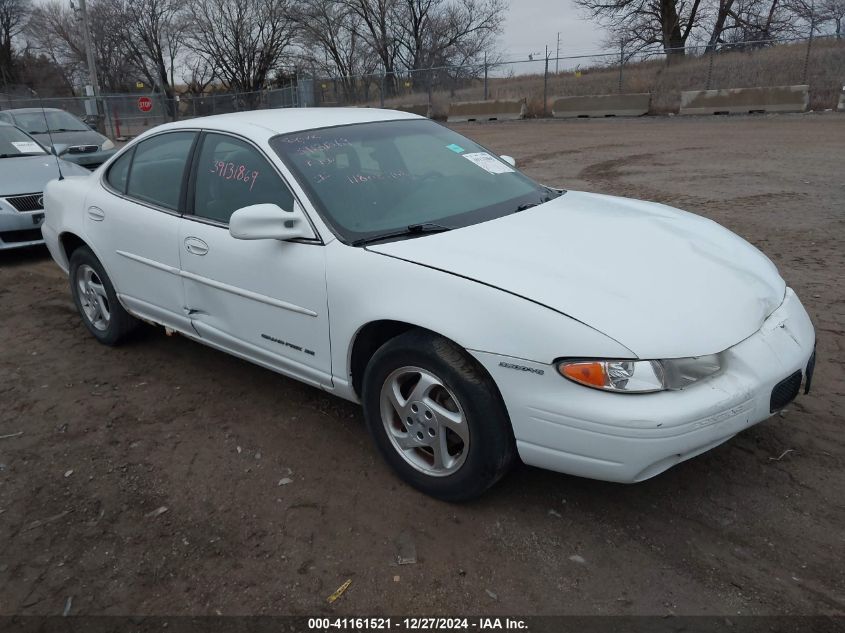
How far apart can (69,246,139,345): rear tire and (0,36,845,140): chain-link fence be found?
15633 millimetres

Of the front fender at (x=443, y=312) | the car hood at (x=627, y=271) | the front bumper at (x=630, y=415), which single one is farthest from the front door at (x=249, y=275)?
the front bumper at (x=630, y=415)

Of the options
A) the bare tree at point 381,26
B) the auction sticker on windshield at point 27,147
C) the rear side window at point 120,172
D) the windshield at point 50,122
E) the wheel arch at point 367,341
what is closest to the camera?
the wheel arch at point 367,341

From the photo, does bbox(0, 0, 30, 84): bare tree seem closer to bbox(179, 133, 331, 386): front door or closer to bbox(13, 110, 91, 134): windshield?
bbox(13, 110, 91, 134): windshield

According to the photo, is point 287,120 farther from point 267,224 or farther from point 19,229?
point 19,229

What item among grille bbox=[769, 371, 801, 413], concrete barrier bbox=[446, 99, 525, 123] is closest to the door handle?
grille bbox=[769, 371, 801, 413]

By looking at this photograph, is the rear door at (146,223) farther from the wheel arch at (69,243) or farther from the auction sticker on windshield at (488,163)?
the auction sticker on windshield at (488,163)

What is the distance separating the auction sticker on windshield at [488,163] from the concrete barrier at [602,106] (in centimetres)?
1896

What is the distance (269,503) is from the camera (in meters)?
3.06

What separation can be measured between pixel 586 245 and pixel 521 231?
31 cm

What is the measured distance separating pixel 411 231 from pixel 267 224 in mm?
657

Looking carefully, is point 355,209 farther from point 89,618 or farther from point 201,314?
point 89,618

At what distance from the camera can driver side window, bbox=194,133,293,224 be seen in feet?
11.4

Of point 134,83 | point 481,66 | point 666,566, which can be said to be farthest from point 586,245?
point 134,83

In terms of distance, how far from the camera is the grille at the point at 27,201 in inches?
284
